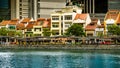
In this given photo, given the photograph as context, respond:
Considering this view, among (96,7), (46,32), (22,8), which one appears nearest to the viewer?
(46,32)

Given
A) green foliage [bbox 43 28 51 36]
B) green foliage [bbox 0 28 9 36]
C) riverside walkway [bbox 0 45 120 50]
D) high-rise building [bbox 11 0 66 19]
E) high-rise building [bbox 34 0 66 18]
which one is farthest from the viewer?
high-rise building [bbox 11 0 66 19]

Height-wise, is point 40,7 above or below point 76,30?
above

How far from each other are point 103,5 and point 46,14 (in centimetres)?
1696

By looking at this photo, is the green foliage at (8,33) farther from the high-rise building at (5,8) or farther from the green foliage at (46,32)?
the high-rise building at (5,8)

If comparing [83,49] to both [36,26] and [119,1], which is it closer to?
[36,26]

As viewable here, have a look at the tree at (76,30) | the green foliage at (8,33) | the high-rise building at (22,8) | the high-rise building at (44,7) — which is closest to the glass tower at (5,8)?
the high-rise building at (22,8)

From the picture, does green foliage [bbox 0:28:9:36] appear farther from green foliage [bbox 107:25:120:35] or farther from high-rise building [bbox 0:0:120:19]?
green foliage [bbox 107:25:120:35]

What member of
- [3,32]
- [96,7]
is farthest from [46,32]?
[96,7]

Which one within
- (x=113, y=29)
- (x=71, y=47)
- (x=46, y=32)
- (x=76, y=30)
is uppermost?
(x=113, y=29)

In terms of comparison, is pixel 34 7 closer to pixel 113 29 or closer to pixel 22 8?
pixel 22 8

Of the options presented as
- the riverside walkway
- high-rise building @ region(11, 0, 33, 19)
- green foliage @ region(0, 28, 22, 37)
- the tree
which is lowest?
the riverside walkway

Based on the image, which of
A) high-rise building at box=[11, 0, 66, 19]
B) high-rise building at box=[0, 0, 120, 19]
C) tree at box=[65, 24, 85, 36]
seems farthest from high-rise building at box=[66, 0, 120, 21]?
tree at box=[65, 24, 85, 36]

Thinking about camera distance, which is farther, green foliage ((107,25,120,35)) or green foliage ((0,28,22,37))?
green foliage ((0,28,22,37))

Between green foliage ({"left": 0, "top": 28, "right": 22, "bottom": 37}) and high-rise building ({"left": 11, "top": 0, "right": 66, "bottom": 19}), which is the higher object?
high-rise building ({"left": 11, "top": 0, "right": 66, "bottom": 19})
